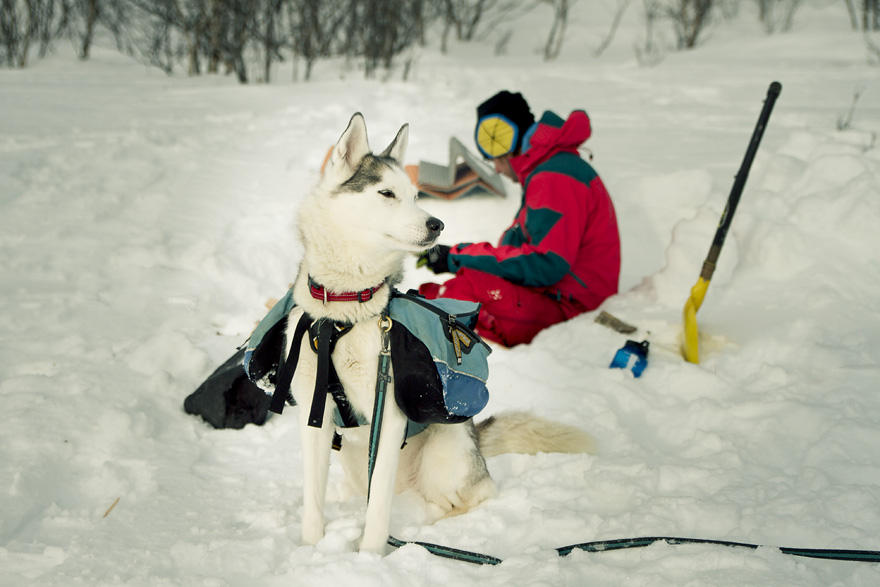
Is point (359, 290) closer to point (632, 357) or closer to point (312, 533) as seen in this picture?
point (312, 533)

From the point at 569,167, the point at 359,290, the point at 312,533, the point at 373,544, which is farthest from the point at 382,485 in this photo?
the point at 569,167

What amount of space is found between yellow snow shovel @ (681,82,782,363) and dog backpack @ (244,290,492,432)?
1.63m

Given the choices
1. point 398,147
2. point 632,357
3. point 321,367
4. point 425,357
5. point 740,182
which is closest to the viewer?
point 321,367

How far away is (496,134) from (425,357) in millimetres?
2322

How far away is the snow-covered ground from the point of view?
183cm

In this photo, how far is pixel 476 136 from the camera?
390 cm

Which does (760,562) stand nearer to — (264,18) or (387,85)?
(387,85)

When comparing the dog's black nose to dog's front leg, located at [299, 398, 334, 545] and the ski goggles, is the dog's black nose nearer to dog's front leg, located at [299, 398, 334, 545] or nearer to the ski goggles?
dog's front leg, located at [299, 398, 334, 545]

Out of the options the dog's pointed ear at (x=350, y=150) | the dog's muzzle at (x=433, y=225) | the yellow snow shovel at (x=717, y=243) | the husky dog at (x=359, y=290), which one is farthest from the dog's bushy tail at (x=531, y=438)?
the dog's pointed ear at (x=350, y=150)

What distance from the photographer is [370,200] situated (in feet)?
6.45

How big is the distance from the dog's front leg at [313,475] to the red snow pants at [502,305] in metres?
1.75

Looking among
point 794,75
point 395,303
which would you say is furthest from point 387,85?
point 395,303

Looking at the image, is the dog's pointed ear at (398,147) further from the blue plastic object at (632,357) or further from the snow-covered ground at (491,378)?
the blue plastic object at (632,357)

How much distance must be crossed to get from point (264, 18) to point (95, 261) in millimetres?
9634
